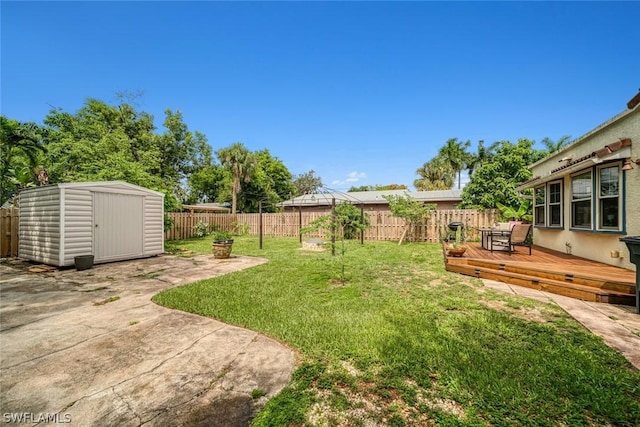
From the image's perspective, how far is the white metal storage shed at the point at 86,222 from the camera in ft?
22.2

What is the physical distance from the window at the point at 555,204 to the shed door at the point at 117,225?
12.8m

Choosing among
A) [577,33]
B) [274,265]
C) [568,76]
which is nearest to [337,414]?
[274,265]

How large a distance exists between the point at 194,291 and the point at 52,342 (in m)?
1.92

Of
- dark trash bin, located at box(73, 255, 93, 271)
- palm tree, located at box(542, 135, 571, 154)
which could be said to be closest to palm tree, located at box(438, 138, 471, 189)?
palm tree, located at box(542, 135, 571, 154)

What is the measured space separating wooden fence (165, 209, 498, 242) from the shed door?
18.9ft

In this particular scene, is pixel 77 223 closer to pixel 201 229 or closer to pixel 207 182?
pixel 201 229

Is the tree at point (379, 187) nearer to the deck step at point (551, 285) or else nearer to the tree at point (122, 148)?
the tree at point (122, 148)

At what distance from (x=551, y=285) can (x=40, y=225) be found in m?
12.5

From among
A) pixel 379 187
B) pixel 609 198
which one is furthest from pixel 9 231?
pixel 379 187

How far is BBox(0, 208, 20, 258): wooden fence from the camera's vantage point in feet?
27.4

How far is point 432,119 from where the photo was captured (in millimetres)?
16469

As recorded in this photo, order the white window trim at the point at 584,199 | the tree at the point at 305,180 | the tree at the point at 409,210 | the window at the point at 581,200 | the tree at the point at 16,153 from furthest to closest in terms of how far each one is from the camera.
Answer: the tree at the point at 305,180, the tree at the point at 409,210, the tree at the point at 16,153, the window at the point at 581,200, the white window trim at the point at 584,199

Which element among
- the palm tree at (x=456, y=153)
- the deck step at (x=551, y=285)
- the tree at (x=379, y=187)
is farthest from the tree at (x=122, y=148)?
the palm tree at (x=456, y=153)

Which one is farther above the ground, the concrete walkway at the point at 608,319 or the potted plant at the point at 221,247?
the potted plant at the point at 221,247
